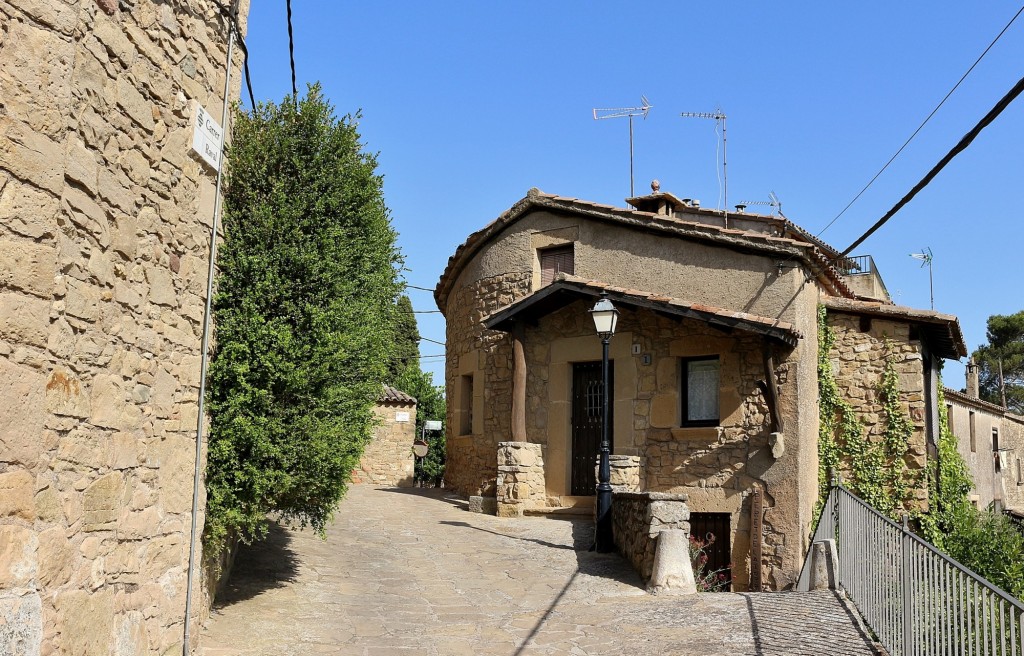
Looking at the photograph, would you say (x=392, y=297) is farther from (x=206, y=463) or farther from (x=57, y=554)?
(x=57, y=554)

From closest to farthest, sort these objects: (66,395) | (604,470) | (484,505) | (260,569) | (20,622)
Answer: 1. (20,622)
2. (66,395)
3. (260,569)
4. (604,470)
5. (484,505)

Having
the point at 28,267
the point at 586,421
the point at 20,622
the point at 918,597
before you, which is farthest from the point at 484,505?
the point at 28,267

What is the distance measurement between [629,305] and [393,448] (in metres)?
11.3

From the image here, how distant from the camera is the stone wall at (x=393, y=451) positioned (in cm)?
2177

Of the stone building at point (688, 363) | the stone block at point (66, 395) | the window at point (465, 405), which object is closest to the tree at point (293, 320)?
the stone block at point (66, 395)

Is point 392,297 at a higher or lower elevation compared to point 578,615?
higher

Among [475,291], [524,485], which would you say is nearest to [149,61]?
[524,485]

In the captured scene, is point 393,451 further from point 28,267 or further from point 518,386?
point 28,267

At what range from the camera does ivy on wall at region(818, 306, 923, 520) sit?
1212 cm

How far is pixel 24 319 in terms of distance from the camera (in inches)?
148

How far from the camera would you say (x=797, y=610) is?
23.2 feet

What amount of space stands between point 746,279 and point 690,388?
1.82 metres

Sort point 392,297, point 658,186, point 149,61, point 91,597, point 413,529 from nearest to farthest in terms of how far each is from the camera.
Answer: point 91,597, point 149,61, point 392,297, point 413,529, point 658,186

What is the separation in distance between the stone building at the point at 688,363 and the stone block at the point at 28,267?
878 centimetres
